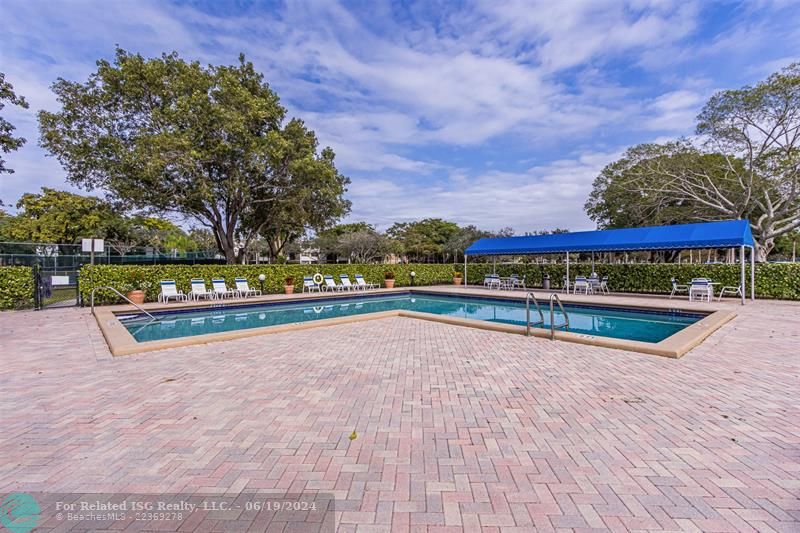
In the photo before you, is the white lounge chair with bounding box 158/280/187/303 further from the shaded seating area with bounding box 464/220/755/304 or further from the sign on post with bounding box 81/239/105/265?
the shaded seating area with bounding box 464/220/755/304

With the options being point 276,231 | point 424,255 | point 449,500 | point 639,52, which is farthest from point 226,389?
point 424,255

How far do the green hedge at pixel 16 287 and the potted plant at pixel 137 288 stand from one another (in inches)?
97.1

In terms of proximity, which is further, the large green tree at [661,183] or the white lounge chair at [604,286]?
the large green tree at [661,183]

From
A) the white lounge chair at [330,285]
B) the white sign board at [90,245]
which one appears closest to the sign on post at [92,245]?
the white sign board at [90,245]

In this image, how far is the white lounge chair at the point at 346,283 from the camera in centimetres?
1828

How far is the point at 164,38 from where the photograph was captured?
14.0 metres

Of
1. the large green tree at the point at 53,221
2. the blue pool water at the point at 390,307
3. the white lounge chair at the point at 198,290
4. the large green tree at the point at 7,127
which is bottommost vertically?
the blue pool water at the point at 390,307

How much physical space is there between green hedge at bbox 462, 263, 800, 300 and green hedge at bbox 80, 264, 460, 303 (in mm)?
5308

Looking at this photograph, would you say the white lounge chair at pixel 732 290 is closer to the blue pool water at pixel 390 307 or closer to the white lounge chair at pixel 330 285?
the blue pool water at pixel 390 307

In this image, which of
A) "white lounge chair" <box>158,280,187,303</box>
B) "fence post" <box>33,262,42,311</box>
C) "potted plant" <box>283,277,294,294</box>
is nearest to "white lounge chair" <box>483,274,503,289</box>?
"potted plant" <box>283,277,294,294</box>

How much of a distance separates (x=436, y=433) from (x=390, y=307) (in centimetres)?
1161

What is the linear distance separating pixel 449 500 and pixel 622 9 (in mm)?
12165

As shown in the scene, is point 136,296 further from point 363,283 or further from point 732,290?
point 732,290

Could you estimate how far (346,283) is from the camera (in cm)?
1839
